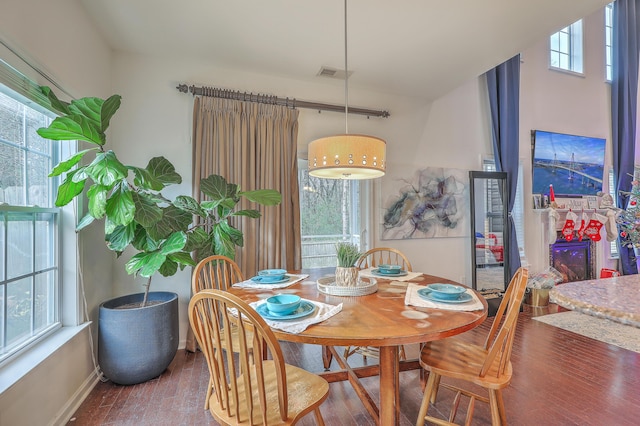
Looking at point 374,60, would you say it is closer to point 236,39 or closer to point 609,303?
point 236,39

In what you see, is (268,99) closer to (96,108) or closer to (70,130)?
(96,108)

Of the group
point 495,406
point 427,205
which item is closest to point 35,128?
point 495,406

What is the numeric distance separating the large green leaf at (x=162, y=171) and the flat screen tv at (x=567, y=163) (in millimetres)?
4998

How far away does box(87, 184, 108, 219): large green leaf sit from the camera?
1857mm

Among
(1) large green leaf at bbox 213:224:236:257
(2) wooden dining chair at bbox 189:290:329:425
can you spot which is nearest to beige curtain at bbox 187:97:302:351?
(1) large green leaf at bbox 213:224:236:257

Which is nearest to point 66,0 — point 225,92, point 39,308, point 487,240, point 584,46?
point 225,92

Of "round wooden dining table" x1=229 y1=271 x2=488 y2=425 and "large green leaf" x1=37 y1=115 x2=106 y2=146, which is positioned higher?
"large green leaf" x1=37 y1=115 x2=106 y2=146

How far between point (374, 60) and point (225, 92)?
4.92 feet

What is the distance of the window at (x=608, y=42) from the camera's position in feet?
17.5

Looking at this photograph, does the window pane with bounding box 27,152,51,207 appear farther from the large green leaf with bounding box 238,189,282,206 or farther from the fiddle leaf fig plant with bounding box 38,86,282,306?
the large green leaf with bounding box 238,189,282,206

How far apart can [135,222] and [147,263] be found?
0.29 m

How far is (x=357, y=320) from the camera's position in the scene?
1416mm

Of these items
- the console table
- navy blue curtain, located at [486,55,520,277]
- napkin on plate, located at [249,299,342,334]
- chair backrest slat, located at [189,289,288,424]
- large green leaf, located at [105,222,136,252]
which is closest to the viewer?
the console table

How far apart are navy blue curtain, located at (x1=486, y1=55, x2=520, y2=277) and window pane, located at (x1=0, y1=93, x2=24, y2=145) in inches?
192
